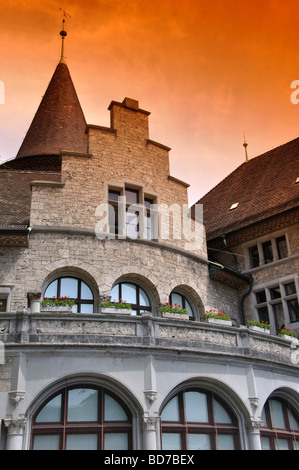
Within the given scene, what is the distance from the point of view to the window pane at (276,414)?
50.2 feet

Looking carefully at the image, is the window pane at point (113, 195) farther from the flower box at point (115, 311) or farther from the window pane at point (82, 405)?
the window pane at point (82, 405)

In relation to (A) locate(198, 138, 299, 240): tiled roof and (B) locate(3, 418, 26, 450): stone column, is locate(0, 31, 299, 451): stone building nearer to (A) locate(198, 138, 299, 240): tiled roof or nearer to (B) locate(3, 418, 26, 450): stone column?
(B) locate(3, 418, 26, 450): stone column

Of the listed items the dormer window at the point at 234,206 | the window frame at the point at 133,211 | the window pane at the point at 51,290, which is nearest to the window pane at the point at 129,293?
the window frame at the point at 133,211

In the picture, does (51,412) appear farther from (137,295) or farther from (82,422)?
(137,295)

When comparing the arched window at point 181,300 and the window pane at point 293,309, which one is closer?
the arched window at point 181,300

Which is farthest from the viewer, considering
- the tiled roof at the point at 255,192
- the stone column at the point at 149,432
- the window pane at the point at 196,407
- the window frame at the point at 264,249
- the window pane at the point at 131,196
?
the tiled roof at the point at 255,192

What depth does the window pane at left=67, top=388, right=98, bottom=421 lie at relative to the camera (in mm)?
12742

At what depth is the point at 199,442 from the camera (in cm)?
1357

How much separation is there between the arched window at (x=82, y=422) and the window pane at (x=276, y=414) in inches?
182

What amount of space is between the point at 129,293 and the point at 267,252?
7407mm

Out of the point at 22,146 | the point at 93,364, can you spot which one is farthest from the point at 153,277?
the point at 22,146

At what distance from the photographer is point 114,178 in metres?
19.2
